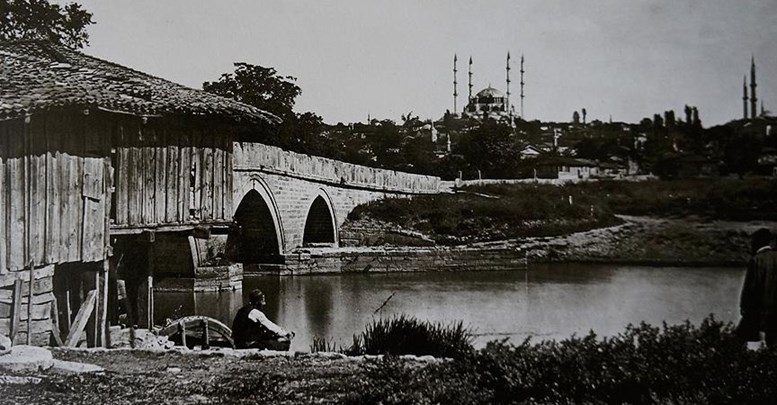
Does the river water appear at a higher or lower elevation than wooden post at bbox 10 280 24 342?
lower

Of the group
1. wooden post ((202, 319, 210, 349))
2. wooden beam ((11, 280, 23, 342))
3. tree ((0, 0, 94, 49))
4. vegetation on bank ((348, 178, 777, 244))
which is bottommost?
wooden post ((202, 319, 210, 349))

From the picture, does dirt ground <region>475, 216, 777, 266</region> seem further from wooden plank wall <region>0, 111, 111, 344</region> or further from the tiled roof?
wooden plank wall <region>0, 111, 111, 344</region>

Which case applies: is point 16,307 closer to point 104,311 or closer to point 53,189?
point 53,189

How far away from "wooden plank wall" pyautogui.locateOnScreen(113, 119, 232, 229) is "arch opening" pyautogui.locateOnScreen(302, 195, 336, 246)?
4.72m

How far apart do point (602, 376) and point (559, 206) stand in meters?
5.82

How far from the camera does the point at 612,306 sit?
401 inches

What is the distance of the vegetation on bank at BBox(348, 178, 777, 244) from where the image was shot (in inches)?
291

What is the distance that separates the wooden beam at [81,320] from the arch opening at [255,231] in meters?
6.04

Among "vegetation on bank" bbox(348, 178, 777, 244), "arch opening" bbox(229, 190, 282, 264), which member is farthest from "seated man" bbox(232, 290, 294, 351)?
"arch opening" bbox(229, 190, 282, 264)

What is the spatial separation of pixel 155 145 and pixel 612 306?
6.65 m

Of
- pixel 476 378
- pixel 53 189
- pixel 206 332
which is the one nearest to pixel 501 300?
pixel 206 332

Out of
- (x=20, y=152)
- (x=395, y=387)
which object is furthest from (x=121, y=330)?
(x=395, y=387)

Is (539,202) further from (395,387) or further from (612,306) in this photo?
(395,387)

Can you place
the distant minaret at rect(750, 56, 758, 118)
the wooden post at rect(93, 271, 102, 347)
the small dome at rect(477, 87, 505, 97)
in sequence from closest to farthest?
the distant minaret at rect(750, 56, 758, 118) → the small dome at rect(477, 87, 505, 97) → the wooden post at rect(93, 271, 102, 347)
